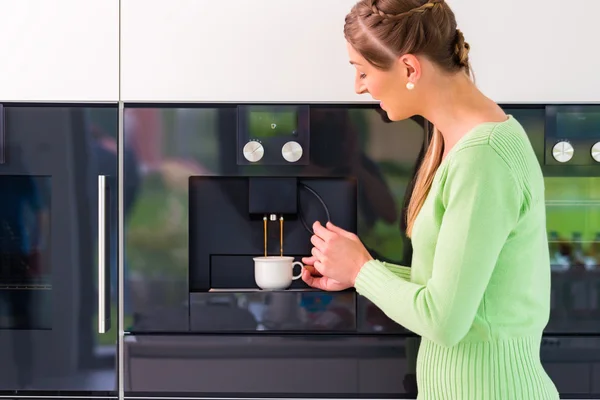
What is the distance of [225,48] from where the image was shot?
1.31 meters

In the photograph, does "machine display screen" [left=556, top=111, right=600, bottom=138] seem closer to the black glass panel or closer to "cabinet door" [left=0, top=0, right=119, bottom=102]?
the black glass panel

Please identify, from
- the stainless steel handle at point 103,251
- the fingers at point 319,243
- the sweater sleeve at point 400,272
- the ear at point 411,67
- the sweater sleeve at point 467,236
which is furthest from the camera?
the stainless steel handle at point 103,251

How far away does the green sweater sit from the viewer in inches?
33.1

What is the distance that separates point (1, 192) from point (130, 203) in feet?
0.88

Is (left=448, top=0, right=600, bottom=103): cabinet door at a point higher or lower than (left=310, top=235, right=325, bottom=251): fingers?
higher

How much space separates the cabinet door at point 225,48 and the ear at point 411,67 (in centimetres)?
38

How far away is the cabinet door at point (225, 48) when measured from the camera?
131 centimetres

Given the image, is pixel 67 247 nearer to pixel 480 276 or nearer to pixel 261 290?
pixel 261 290

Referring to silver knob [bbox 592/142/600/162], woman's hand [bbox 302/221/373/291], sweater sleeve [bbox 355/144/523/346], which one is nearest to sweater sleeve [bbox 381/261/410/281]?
woman's hand [bbox 302/221/373/291]

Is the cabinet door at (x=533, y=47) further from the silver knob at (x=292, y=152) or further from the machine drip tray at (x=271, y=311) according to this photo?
the machine drip tray at (x=271, y=311)

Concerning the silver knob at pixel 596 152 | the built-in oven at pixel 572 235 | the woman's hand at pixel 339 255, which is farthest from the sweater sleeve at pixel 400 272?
the silver knob at pixel 596 152

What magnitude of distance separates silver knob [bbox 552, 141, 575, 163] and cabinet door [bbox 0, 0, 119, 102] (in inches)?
34.5

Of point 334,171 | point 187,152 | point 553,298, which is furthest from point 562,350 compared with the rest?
point 187,152

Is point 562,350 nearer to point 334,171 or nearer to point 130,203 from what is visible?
point 334,171
